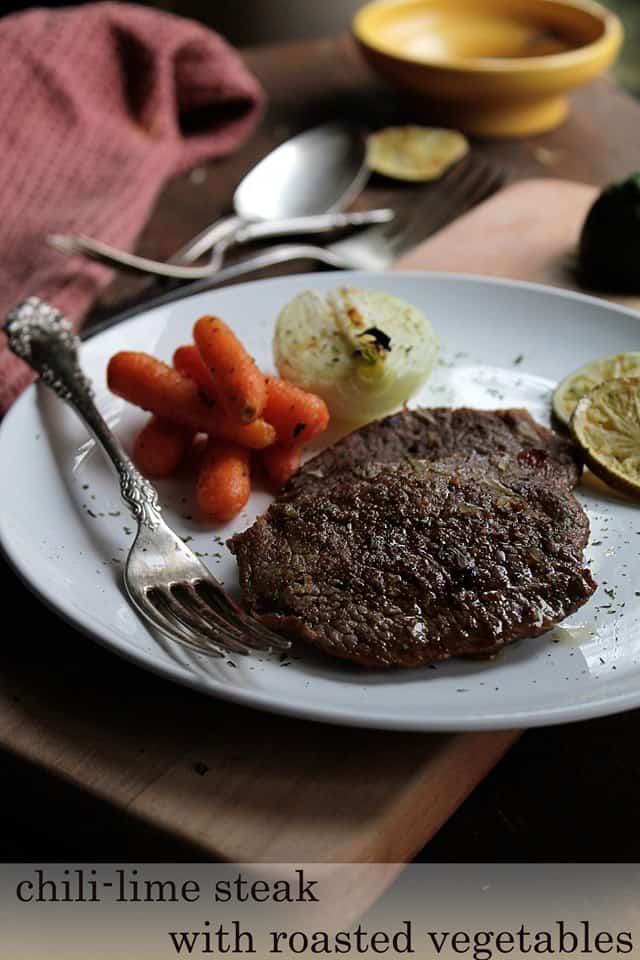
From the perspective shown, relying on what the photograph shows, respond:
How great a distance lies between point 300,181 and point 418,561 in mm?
2772

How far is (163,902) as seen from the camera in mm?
2096

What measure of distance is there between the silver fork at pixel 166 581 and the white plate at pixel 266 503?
4 centimetres

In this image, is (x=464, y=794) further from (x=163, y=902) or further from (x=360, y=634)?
(x=163, y=902)

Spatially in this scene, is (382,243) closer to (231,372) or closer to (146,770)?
(231,372)

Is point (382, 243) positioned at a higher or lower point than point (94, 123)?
higher

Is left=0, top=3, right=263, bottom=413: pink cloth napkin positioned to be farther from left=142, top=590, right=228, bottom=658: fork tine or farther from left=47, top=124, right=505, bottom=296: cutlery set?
left=142, top=590, right=228, bottom=658: fork tine

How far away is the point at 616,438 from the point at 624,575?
0.45 meters

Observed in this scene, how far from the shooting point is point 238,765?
211 centimetres

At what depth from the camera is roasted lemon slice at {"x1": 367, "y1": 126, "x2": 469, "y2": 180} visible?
4.82 meters

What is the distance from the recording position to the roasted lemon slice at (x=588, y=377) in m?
3.02

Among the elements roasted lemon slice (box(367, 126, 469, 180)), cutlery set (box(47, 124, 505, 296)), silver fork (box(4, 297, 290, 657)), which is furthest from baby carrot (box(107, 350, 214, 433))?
roasted lemon slice (box(367, 126, 469, 180))

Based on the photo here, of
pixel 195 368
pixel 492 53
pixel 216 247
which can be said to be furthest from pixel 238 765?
pixel 492 53

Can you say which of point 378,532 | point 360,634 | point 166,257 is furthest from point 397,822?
point 166,257

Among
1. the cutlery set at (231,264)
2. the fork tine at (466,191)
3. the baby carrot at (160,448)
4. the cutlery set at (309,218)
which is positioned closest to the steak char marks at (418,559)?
the cutlery set at (231,264)
